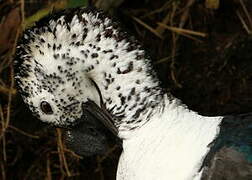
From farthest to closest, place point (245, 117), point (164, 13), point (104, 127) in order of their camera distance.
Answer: point (164, 13) < point (104, 127) < point (245, 117)

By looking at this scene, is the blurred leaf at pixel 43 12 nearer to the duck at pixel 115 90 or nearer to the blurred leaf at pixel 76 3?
the blurred leaf at pixel 76 3

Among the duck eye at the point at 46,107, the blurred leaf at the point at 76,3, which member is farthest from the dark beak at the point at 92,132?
the blurred leaf at the point at 76,3

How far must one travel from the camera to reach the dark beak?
211 cm

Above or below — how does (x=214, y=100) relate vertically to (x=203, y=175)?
below

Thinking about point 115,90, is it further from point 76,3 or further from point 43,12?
point 43,12

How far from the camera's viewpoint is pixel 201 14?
10.3 feet

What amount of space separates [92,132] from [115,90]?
0.22 metres

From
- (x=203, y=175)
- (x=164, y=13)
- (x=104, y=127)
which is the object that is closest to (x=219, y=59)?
(x=164, y=13)

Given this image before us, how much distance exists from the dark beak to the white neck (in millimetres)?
103

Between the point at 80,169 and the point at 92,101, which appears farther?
the point at 80,169

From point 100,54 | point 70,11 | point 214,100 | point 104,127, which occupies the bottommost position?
point 214,100

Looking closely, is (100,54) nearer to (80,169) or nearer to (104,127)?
(104,127)

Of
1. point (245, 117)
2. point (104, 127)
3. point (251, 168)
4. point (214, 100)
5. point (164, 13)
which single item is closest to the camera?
point (251, 168)

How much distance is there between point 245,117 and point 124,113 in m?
0.39
